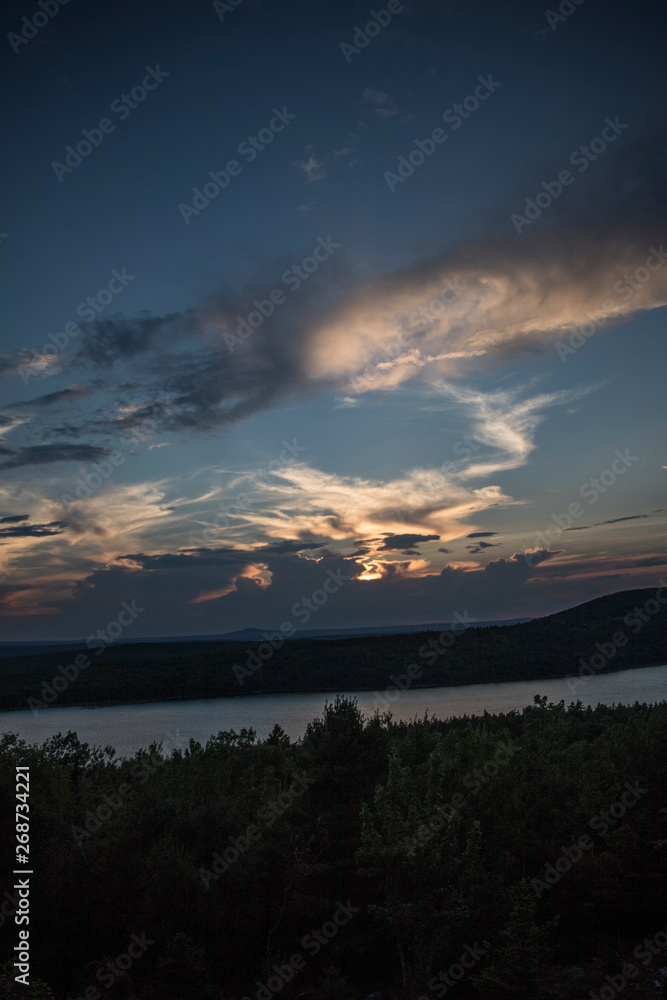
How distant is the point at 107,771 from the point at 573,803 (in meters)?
26.2

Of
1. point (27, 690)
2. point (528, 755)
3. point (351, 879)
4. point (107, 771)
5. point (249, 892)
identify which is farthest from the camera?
point (27, 690)

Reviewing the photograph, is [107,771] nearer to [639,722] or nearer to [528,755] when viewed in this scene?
[528,755]

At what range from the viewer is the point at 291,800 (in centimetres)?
2462

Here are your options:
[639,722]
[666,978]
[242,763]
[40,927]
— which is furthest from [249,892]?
[639,722]

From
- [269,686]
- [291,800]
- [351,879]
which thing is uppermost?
[291,800]
